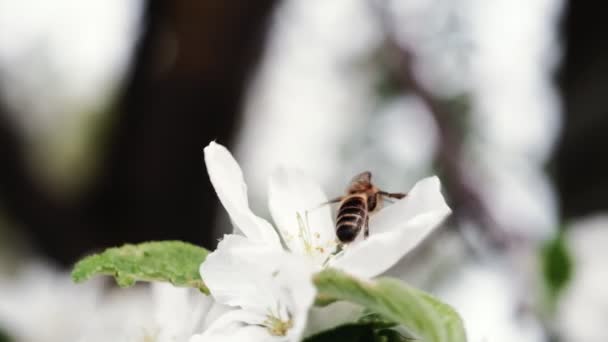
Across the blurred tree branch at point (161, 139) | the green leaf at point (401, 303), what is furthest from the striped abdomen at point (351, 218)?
the blurred tree branch at point (161, 139)

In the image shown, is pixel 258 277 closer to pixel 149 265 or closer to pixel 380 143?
pixel 149 265

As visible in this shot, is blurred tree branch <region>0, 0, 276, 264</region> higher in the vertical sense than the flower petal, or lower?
higher

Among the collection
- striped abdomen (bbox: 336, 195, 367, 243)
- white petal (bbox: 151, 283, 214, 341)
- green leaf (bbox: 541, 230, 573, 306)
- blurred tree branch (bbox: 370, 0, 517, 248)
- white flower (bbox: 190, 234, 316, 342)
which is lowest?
white flower (bbox: 190, 234, 316, 342)

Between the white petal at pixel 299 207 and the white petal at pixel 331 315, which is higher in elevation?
the white petal at pixel 299 207

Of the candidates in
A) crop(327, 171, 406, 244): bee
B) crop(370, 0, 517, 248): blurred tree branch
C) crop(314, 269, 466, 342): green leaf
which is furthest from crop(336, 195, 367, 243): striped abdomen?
crop(370, 0, 517, 248): blurred tree branch

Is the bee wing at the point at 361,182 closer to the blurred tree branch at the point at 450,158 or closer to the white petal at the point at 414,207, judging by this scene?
the white petal at the point at 414,207

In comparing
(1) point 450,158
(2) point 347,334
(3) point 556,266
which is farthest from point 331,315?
(1) point 450,158

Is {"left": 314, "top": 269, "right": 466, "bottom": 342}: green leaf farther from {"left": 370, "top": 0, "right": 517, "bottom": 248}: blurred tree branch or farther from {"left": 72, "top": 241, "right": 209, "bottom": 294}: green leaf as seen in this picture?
{"left": 370, "top": 0, "right": 517, "bottom": 248}: blurred tree branch
